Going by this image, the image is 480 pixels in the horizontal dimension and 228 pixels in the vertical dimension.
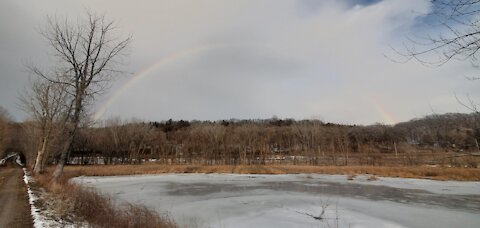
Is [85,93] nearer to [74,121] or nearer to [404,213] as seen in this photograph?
[74,121]

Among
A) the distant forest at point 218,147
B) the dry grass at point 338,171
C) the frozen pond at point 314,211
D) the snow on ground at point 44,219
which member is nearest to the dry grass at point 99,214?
the snow on ground at point 44,219

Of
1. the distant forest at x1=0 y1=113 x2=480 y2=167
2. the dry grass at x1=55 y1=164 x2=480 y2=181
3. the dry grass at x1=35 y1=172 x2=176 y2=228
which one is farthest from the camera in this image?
the distant forest at x1=0 y1=113 x2=480 y2=167

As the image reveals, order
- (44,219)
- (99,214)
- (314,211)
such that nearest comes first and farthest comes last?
(44,219), (99,214), (314,211)

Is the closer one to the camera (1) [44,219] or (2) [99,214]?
(1) [44,219]

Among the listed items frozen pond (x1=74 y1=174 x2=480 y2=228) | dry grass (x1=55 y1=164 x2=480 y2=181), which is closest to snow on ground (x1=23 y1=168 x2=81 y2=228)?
frozen pond (x1=74 y1=174 x2=480 y2=228)

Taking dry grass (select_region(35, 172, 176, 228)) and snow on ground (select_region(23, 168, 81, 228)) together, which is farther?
dry grass (select_region(35, 172, 176, 228))

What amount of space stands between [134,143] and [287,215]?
59.7 m

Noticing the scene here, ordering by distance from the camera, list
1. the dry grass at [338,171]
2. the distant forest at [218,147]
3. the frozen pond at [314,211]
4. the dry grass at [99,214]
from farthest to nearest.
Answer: the distant forest at [218,147]
the dry grass at [338,171]
the frozen pond at [314,211]
the dry grass at [99,214]

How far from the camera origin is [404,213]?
12773 millimetres

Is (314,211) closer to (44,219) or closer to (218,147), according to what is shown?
(44,219)

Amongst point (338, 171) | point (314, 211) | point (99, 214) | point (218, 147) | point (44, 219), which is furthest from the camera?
point (218, 147)

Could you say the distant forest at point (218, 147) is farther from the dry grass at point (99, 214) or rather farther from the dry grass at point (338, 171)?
the dry grass at point (99, 214)

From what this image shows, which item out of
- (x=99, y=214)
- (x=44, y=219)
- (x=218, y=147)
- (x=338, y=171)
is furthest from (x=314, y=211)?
(x=218, y=147)

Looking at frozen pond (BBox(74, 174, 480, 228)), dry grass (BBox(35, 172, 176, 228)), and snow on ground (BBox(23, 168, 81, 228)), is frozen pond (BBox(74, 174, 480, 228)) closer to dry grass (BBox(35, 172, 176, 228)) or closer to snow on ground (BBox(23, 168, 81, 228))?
dry grass (BBox(35, 172, 176, 228))
